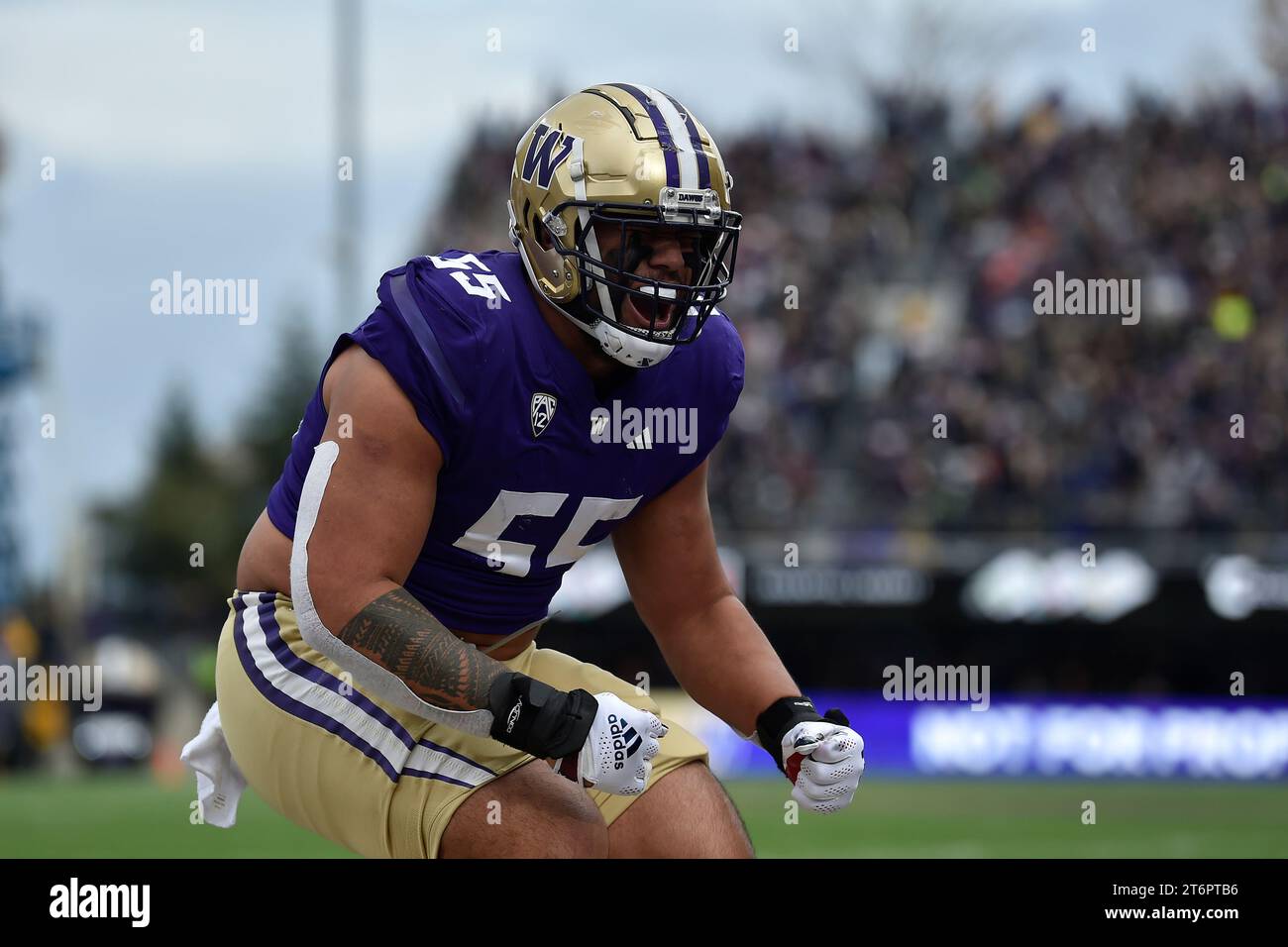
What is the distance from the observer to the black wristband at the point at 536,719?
3021 millimetres

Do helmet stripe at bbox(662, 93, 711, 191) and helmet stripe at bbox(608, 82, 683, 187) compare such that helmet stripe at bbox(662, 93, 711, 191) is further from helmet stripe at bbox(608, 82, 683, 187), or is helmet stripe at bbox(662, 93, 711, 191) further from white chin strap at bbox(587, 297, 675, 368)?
white chin strap at bbox(587, 297, 675, 368)

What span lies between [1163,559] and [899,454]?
2.54m

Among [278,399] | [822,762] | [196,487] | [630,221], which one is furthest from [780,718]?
[196,487]

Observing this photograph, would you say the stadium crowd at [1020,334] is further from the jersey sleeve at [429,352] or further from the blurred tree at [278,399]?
the blurred tree at [278,399]

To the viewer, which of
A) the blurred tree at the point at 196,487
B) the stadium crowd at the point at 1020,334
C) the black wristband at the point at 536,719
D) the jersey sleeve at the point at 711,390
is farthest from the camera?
the blurred tree at the point at 196,487

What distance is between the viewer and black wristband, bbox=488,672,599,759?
3.02 meters

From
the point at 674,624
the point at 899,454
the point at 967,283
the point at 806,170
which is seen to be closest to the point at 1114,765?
the point at 899,454

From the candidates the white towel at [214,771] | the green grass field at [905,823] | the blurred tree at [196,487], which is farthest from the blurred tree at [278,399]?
the white towel at [214,771]

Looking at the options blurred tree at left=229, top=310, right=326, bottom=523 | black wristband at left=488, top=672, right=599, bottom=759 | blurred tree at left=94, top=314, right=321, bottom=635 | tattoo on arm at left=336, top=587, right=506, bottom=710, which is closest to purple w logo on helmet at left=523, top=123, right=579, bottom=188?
tattoo on arm at left=336, top=587, right=506, bottom=710

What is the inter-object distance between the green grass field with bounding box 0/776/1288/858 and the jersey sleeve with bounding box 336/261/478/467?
576cm
